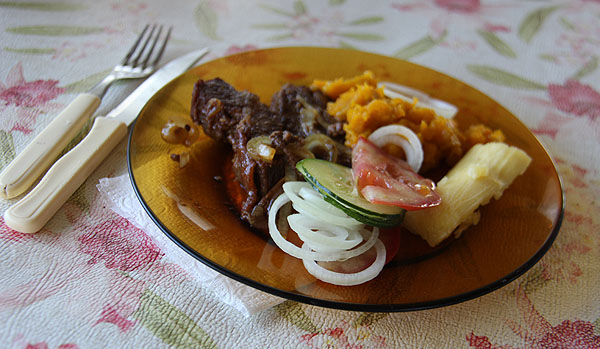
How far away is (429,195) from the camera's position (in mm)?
2174

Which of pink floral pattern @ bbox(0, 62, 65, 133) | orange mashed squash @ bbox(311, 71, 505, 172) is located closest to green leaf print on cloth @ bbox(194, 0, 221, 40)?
pink floral pattern @ bbox(0, 62, 65, 133)

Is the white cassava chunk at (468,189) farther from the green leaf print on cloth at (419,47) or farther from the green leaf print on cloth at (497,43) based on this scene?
the green leaf print on cloth at (497,43)

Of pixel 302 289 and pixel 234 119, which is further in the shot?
pixel 234 119

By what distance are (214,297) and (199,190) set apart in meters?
0.56

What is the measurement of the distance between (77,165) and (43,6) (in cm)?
211

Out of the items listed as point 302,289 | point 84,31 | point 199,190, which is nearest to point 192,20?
point 84,31

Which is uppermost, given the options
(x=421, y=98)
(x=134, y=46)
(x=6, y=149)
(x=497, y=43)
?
(x=134, y=46)

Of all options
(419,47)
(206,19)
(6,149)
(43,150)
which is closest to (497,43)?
(419,47)

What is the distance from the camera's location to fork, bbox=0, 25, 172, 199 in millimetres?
2100

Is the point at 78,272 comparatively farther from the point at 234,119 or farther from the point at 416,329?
the point at 416,329

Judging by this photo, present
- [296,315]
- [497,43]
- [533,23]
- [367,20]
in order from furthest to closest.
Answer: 1. [533,23]
2. [367,20]
3. [497,43]
4. [296,315]

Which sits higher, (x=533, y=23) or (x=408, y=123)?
(x=408, y=123)

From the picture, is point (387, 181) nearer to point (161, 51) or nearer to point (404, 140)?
point (404, 140)

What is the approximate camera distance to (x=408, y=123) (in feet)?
8.67
